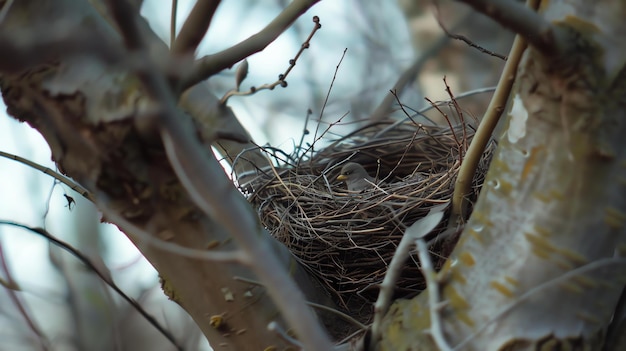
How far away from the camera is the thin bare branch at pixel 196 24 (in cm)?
108

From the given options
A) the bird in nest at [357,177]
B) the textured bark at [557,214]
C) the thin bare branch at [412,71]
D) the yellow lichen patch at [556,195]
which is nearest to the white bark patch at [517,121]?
the textured bark at [557,214]

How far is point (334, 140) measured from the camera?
236cm

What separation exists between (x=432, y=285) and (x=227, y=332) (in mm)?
388

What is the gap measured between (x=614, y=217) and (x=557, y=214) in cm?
8

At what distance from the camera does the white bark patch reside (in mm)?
1055

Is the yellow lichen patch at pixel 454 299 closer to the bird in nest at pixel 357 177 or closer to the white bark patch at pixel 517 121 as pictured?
the white bark patch at pixel 517 121

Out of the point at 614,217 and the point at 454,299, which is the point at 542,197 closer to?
the point at 614,217

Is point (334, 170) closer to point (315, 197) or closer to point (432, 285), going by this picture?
point (315, 197)

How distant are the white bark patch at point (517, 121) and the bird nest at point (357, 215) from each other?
325 mm

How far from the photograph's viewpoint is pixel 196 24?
1.09 m

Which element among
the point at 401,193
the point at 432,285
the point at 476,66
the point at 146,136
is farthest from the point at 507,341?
the point at 476,66

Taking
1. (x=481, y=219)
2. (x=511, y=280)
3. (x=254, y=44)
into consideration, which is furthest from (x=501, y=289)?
(x=254, y=44)

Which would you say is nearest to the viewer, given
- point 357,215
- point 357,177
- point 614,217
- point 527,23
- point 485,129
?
point 527,23

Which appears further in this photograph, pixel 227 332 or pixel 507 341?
pixel 227 332
